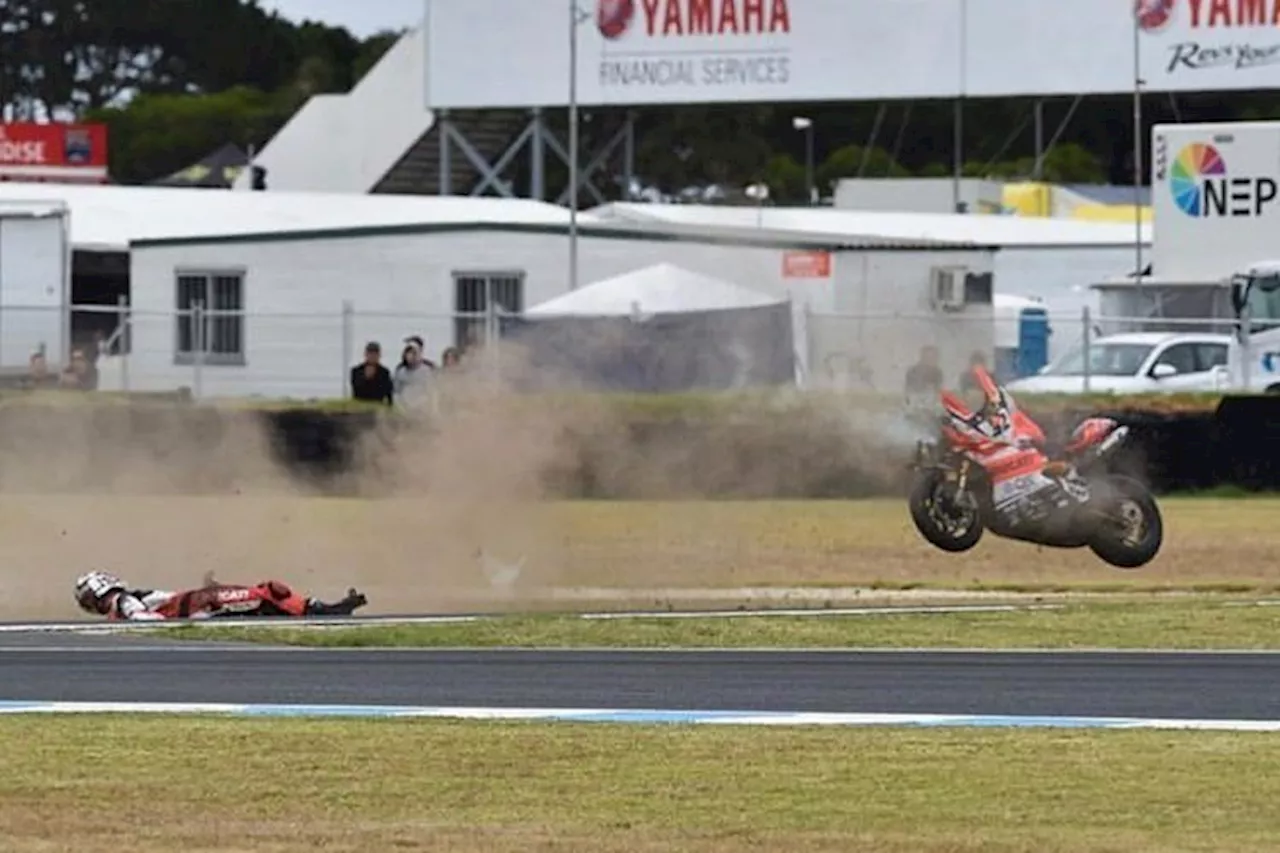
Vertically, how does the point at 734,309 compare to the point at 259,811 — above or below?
above

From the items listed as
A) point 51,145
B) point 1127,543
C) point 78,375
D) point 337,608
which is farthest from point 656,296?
point 51,145

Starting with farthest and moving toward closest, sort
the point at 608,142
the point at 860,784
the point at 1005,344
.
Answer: the point at 608,142 → the point at 1005,344 → the point at 860,784

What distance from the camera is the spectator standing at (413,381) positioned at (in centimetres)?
2761

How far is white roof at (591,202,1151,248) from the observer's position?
164ft

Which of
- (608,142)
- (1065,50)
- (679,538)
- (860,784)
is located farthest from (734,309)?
(608,142)

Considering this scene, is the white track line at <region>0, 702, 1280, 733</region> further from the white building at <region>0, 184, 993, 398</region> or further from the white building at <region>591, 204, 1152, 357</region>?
the white building at <region>591, 204, 1152, 357</region>

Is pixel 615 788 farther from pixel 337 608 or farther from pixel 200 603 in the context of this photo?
pixel 337 608

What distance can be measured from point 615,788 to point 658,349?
24.3m

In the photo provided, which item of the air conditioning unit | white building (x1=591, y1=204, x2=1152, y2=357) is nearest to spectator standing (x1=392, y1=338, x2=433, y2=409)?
the air conditioning unit

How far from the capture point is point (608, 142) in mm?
67938

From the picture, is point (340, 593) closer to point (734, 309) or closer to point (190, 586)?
point (190, 586)

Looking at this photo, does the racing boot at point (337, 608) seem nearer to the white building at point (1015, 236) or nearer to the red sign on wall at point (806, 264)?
the red sign on wall at point (806, 264)

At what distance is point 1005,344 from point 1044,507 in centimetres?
1619

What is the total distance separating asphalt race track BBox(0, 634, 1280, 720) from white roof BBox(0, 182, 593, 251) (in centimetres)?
3014
